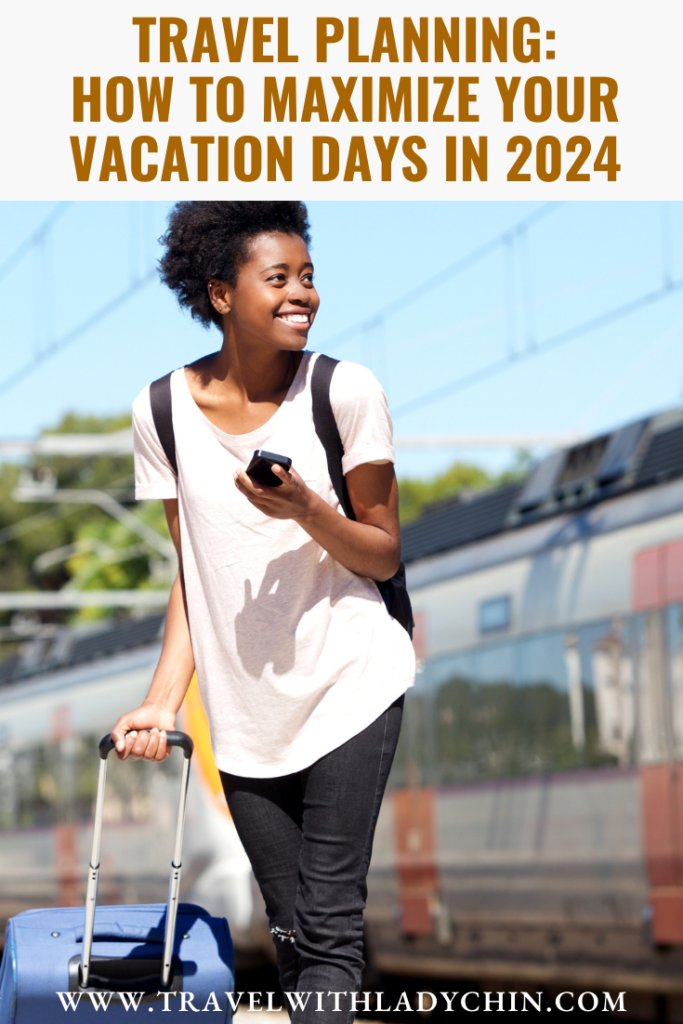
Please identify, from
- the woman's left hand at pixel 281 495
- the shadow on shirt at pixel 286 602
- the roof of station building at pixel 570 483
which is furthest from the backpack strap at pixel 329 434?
the roof of station building at pixel 570 483

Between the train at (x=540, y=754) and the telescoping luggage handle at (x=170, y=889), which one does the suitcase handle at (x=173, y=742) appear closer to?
the telescoping luggage handle at (x=170, y=889)

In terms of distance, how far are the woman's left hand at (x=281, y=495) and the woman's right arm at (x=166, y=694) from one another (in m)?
0.45

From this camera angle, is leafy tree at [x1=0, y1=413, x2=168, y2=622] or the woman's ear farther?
leafy tree at [x1=0, y1=413, x2=168, y2=622]

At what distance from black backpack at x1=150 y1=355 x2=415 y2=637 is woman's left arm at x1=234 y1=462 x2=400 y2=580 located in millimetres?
37

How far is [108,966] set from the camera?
2.64m

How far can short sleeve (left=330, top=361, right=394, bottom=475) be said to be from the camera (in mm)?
2635

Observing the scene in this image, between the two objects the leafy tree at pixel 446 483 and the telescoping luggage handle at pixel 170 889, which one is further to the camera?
the leafy tree at pixel 446 483

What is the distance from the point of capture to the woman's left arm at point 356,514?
2418 millimetres

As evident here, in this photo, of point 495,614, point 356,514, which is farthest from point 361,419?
point 495,614

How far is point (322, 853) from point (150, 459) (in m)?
0.83

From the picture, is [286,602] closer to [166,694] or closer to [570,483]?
[166,694]

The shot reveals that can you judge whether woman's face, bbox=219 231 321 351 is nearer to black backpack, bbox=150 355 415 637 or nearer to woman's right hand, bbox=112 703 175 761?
black backpack, bbox=150 355 415 637

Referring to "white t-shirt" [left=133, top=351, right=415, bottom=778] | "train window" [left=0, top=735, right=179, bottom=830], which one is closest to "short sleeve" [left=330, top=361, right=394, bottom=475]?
"white t-shirt" [left=133, top=351, right=415, bottom=778]

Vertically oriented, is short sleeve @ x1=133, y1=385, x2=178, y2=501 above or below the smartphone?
above
